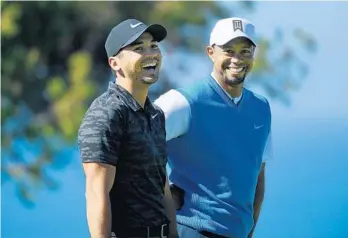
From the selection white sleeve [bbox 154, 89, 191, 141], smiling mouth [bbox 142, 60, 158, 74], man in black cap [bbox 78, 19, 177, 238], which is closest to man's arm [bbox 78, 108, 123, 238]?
man in black cap [bbox 78, 19, 177, 238]

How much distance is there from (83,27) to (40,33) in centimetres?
24

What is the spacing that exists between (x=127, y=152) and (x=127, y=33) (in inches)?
13.0

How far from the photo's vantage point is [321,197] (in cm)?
404

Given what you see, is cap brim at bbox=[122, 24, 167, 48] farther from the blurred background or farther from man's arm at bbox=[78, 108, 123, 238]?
the blurred background

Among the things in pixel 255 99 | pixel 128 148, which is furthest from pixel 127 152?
pixel 255 99

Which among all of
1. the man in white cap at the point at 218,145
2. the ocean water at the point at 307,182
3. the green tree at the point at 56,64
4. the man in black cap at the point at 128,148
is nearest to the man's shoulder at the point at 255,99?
the man in white cap at the point at 218,145

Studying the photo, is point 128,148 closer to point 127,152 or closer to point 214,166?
point 127,152

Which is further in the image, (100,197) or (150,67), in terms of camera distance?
(150,67)

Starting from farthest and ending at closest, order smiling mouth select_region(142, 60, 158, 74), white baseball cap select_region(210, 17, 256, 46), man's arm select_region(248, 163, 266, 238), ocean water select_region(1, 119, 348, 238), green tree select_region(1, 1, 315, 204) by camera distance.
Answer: green tree select_region(1, 1, 315, 204) → ocean water select_region(1, 119, 348, 238) → man's arm select_region(248, 163, 266, 238) → white baseball cap select_region(210, 17, 256, 46) → smiling mouth select_region(142, 60, 158, 74)

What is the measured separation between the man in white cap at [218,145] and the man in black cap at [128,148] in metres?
0.33

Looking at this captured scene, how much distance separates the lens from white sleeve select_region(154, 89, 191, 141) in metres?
2.50

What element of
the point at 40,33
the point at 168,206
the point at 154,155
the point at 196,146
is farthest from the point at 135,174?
the point at 40,33

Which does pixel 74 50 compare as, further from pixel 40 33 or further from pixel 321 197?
pixel 321 197

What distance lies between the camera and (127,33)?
218cm
